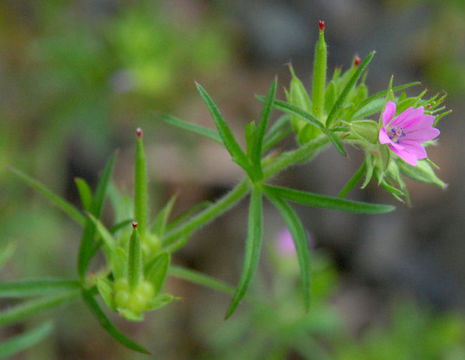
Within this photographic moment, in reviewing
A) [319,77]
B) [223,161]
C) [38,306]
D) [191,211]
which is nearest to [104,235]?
[191,211]

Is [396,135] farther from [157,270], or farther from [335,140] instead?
[157,270]

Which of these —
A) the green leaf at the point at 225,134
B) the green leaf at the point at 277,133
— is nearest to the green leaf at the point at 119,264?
the green leaf at the point at 225,134

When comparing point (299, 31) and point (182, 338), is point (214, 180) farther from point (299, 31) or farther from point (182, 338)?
point (299, 31)

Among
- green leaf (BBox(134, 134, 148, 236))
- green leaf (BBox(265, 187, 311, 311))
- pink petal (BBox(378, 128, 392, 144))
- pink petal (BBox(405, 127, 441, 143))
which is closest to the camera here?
pink petal (BBox(378, 128, 392, 144))

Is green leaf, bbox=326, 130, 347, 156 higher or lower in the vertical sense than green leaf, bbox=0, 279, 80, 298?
higher

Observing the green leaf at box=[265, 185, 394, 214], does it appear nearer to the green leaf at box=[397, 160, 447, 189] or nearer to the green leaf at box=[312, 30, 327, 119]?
the green leaf at box=[397, 160, 447, 189]

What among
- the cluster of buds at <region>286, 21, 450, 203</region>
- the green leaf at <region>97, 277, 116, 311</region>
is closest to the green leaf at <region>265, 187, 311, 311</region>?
the cluster of buds at <region>286, 21, 450, 203</region>
